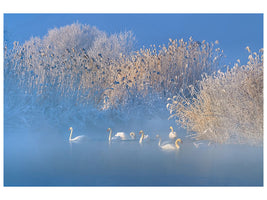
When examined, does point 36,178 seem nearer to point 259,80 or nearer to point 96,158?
point 96,158

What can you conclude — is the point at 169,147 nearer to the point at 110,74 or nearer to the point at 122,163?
the point at 122,163

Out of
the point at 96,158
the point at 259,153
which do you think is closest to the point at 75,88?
the point at 96,158

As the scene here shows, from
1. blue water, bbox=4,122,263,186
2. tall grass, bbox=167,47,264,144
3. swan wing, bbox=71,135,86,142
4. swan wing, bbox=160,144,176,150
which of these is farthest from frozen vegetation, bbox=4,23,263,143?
Answer: swan wing, bbox=71,135,86,142

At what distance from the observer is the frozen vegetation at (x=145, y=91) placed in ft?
14.7

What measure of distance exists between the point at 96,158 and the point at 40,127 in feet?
5.00

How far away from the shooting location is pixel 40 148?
4.39 meters

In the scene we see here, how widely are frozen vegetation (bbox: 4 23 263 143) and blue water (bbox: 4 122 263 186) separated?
0.35m

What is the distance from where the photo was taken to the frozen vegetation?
14.7 ft

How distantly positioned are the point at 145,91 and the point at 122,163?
10.4 ft

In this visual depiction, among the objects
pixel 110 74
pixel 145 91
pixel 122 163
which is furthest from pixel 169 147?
pixel 110 74

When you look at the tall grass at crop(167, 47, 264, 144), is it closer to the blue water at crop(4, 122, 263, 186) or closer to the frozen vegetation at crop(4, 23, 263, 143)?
the frozen vegetation at crop(4, 23, 263, 143)

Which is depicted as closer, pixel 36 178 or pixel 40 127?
pixel 36 178

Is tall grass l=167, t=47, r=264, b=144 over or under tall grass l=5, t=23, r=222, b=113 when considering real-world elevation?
under

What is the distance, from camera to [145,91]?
6828mm
